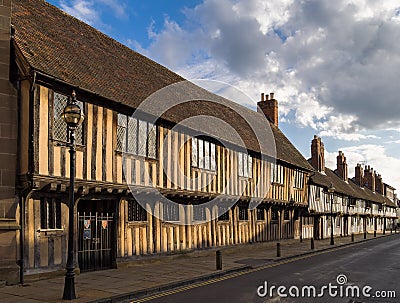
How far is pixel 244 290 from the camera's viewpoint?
11.2 meters

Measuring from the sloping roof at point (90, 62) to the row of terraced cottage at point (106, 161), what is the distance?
0.20 feet

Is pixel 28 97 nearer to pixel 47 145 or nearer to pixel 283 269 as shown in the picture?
pixel 47 145

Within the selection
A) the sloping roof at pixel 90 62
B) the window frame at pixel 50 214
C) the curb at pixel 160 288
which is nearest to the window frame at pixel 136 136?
the sloping roof at pixel 90 62

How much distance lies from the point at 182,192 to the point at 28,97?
300 inches

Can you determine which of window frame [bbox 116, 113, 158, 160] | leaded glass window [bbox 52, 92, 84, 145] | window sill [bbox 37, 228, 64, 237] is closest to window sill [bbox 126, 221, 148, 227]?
window frame [bbox 116, 113, 158, 160]

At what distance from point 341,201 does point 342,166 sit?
362 inches

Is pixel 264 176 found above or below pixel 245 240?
above

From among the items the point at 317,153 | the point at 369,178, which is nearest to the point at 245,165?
the point at 317,153

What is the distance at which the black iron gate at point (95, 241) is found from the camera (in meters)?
13.6

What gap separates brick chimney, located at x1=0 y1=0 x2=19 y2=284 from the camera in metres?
10.9

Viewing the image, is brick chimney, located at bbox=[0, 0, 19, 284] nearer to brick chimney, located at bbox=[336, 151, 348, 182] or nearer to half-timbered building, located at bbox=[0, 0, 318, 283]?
half-timbered building, located at bbox=[0, 0, 318, 283]

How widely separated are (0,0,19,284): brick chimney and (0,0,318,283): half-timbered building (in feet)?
0.23

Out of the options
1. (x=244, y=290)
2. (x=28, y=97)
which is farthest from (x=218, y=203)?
(x=28, y=97)

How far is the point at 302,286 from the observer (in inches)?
466
